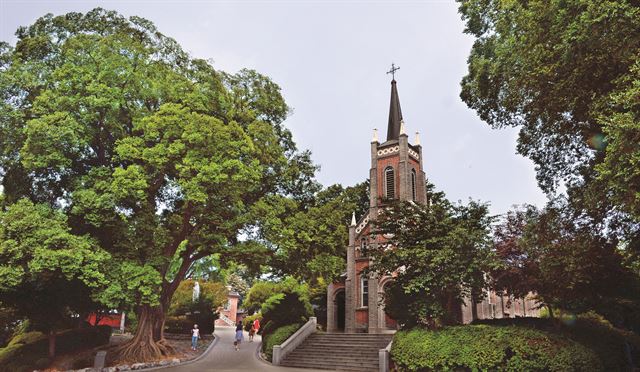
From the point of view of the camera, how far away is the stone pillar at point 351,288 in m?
28.4

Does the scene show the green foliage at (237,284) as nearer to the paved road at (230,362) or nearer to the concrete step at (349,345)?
the paved road at (230,362)

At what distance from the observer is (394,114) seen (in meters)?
34.9

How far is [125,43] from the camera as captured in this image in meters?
17.1

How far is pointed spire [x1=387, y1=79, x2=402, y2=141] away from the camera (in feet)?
112

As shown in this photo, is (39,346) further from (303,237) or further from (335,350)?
(335,350)

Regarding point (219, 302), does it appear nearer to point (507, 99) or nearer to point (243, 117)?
point (243, 117)

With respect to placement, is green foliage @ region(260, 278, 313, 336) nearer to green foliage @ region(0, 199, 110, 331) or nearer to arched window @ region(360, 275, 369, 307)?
arched window @ region(360, 275, 369, 307)

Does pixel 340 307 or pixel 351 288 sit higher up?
pixel 351 288

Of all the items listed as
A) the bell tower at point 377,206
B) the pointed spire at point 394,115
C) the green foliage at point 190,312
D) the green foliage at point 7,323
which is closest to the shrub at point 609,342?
the bell tower at point 377,206

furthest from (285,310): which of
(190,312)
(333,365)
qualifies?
(190,312)

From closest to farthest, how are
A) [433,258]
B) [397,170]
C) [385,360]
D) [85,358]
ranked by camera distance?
[433,258], [385,360], [85,358], [397,170]

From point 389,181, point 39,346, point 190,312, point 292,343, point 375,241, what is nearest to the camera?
point 39,346

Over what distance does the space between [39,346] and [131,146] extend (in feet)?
35.6

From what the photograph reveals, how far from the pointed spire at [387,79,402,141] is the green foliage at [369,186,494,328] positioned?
1734 cm
